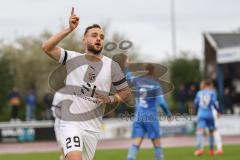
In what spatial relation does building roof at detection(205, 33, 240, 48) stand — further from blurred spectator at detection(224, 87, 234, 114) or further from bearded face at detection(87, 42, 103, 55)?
bearded face at detection(87, 42, 103, 55)

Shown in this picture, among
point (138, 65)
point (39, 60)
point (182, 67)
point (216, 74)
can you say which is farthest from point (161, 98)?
point (39, 60)

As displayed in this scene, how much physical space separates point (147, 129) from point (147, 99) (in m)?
0.73

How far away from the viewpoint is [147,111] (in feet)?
48.2

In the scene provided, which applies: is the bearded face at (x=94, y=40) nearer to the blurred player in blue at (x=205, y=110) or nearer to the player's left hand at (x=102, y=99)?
the player's left hand at (x=102, y=99)

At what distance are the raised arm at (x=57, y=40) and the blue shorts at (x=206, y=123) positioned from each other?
462 inches

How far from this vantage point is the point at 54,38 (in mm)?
8031

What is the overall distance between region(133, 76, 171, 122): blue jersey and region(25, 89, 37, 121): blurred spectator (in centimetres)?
1798

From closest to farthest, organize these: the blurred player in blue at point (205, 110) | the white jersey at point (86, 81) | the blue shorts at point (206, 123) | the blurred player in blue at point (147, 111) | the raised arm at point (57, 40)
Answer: the raised arm at point (57, 40) < the white jersey at point (86, 81) < the blurred player in blue at point (147, 111) < the blurred player in blue at point (205, 110) < the blue shorts at point (206, 123)

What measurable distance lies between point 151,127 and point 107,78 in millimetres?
6075

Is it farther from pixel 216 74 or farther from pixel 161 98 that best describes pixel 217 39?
pixel 161 98

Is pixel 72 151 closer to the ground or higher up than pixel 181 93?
higher up

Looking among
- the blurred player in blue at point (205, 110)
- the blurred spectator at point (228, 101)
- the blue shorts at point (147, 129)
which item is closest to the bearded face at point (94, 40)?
the blue shorts at point (147, 129)

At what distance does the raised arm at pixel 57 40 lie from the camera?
25.9ft

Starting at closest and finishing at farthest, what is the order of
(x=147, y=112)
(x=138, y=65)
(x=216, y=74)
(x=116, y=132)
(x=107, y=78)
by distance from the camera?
(x=107, y=78) → (x=147, y=112) → (x=138, y=65) → (x=116, y=132) → (x=216, y=74)
